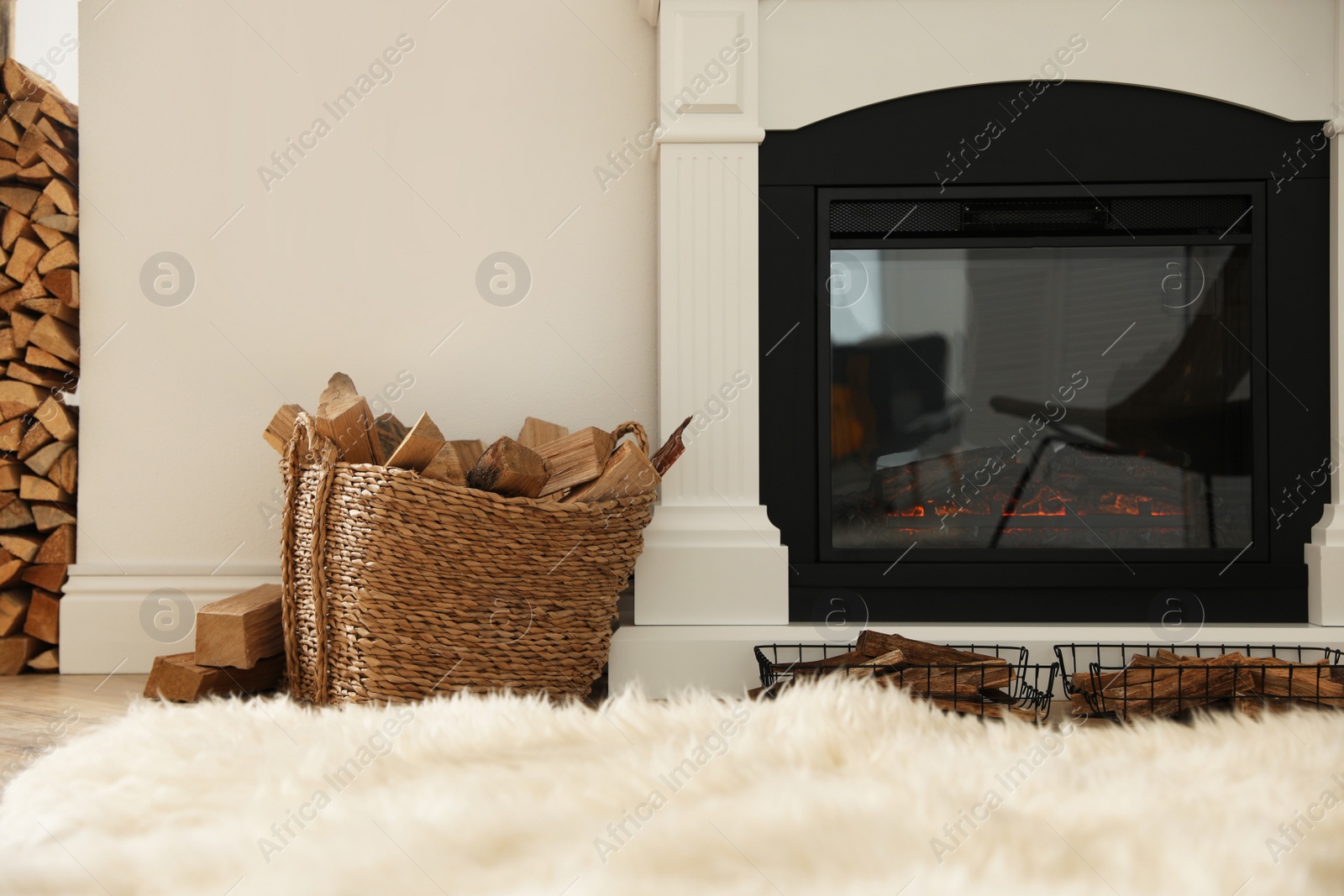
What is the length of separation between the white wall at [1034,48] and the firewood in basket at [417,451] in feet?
3.28

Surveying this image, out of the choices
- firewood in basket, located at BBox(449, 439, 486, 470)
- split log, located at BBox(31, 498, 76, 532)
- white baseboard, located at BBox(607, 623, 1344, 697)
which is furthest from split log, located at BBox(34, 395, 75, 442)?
white baseboard, located at BBox(607, 623, 1344, 697)

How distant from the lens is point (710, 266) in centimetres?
186

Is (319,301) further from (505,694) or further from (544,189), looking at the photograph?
(505,694)

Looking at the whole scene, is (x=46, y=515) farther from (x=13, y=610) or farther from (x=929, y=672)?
(x=929, y=672)

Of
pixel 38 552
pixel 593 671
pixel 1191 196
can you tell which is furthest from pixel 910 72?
pixel 38 552

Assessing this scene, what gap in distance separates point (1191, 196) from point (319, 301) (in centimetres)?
198

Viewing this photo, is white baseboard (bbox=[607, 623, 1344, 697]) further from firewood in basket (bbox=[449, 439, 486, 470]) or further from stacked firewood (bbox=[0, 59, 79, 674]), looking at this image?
stacked firewood (bbox=[0, 59, 79, 674])

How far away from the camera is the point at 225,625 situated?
5.42ft

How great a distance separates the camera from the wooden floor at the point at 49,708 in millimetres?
1369

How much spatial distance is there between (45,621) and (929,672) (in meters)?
1.96
